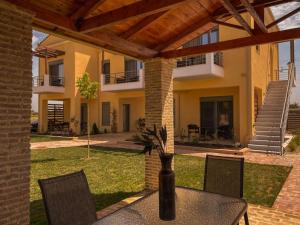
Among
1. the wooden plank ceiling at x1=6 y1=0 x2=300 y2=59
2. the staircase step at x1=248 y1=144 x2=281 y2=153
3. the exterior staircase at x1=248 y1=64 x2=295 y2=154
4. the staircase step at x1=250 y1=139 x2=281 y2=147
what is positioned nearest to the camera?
the wooden plank ceiling at x1=6 y1=0 x2=300 y2=59

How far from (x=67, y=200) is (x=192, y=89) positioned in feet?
41.7

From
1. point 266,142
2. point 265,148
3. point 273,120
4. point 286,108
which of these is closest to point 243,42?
point 265,148

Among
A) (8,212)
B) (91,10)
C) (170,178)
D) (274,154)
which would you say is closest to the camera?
(170,178)

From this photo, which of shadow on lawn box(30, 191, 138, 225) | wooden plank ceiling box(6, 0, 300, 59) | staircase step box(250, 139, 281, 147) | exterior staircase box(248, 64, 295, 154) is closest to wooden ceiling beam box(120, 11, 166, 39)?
wooden plank ceiling box(6, 0, 300, 59)

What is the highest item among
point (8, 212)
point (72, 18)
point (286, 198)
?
point (72, 18)

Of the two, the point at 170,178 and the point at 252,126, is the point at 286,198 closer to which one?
the point at 170,178

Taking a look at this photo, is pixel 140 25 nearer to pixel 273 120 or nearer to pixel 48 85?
pixel 273 120

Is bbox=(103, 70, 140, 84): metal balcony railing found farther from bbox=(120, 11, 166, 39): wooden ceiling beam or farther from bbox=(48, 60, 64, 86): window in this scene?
bbox=(120, 11, 166, 39): wooden ceiling beam

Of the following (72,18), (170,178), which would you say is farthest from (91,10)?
(170,178)

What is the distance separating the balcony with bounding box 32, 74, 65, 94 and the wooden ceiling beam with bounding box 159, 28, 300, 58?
633 inches

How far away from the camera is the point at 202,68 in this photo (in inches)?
501

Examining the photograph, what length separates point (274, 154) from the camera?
11.2 m

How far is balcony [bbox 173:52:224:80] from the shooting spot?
12.6 meters

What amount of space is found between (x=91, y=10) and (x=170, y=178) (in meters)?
3.01
